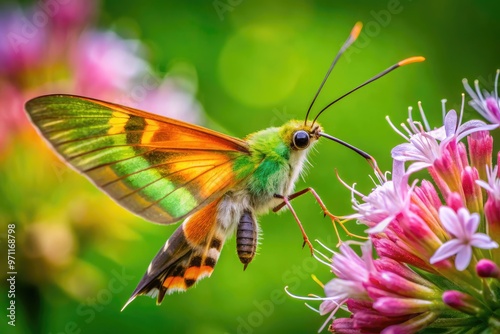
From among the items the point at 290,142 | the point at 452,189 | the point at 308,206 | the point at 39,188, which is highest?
the point at 452,189

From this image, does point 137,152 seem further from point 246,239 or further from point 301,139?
point 301,139

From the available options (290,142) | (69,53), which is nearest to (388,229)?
(290,142)

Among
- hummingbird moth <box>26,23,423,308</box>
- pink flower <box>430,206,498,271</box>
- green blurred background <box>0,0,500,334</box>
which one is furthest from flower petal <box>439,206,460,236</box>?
green blurred background <box>0,0,500,334</box>

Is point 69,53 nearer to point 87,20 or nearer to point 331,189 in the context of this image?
point 87,20

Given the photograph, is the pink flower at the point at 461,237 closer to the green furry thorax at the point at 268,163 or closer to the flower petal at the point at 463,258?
the flower petal at the point at 463,258

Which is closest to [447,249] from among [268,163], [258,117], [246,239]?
[246,239]

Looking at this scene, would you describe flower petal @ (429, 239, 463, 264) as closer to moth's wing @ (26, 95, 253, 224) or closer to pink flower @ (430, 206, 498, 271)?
pink flower @ (430, 206, 498, 271)
